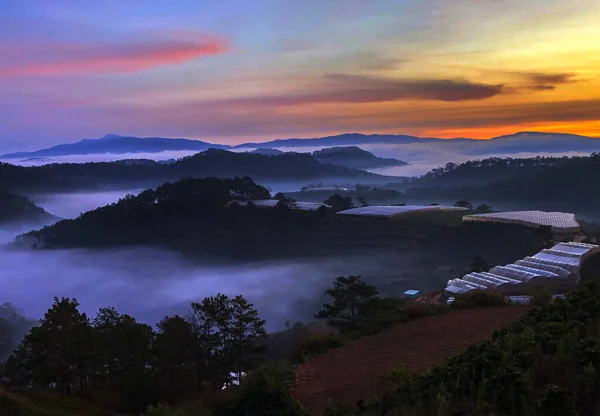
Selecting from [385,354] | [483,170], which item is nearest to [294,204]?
[483,170]

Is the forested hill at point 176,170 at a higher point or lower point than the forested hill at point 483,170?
higher

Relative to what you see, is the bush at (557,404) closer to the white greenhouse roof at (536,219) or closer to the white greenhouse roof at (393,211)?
the white greenhouse roof at (536,219)

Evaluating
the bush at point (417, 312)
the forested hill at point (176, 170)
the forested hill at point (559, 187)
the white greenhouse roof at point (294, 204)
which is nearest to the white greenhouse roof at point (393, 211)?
the white greenhouse roof at point (294, 204)

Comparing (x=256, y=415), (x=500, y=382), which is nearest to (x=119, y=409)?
(x=256, y=415)

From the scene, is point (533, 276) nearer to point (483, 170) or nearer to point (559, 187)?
point (559, 187)

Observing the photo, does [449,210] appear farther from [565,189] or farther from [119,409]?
[119,409]
